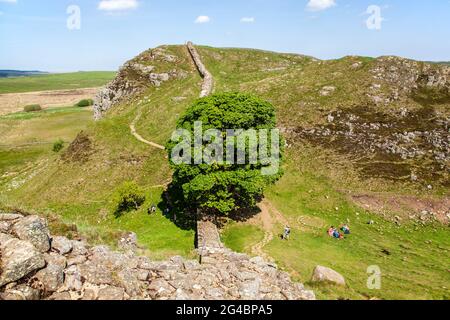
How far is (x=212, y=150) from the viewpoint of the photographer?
137 ft

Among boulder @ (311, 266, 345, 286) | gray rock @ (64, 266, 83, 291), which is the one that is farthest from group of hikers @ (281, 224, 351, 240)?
gray rock @ (64, 266, 83, 291)

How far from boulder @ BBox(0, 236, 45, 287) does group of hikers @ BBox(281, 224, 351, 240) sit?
2845 centimetres

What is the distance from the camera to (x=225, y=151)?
137ft

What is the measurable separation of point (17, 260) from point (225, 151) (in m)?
27.5

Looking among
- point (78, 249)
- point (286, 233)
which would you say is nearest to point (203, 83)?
point (286, 233)

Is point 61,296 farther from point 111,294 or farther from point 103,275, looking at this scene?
point 103,275

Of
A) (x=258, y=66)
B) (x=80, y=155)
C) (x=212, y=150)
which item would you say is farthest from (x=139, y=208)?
(x=258, y=66)

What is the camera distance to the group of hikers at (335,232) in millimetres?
41375

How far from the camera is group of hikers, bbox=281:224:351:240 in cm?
4138

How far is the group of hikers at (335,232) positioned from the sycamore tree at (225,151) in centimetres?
513

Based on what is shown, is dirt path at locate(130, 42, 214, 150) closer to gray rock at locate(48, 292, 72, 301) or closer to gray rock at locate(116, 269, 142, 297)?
gray rock at locate(116, 269, 142, 297)

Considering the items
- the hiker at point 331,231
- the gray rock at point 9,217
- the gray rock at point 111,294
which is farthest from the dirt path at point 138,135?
the gray rock at point 111,294

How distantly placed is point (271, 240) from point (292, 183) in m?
16.0
